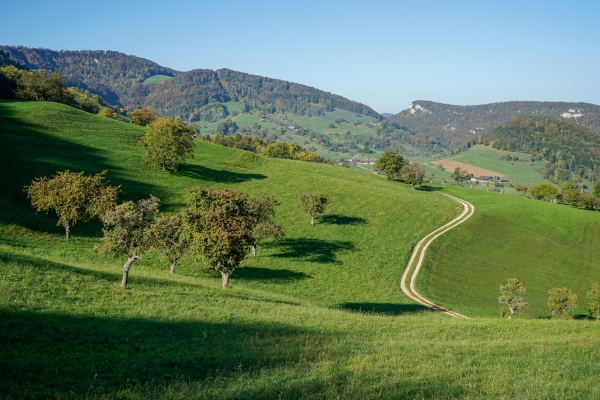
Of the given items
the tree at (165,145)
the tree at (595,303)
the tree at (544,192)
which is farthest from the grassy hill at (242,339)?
the tree at (544,192)

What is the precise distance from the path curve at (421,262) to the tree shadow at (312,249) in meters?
9.67

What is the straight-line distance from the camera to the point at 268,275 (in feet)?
168

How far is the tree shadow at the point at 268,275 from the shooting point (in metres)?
49.6

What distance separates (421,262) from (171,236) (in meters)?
39.7

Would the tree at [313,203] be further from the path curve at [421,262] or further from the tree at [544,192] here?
the tree at [544,192]

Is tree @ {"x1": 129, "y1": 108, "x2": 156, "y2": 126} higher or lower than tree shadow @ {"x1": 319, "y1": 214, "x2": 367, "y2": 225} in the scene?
higher

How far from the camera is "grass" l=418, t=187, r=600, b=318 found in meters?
56.7

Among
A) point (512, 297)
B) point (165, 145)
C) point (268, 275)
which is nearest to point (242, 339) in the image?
point (268, 275)

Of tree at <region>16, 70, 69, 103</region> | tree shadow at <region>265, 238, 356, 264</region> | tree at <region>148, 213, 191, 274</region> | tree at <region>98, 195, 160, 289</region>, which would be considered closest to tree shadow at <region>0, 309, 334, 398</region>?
tree at <region>98, 195, 160, 289</region>

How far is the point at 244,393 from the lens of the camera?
43.9ft

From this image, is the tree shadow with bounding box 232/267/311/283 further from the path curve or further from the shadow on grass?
the path curve

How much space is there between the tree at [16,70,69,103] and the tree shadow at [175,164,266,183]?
62.0 meters

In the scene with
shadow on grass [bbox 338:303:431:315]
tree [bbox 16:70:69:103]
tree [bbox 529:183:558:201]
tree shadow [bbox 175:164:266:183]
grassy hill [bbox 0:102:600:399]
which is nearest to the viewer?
grassy hill [bbox 0:102:600:399]

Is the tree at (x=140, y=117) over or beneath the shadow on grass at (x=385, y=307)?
over
